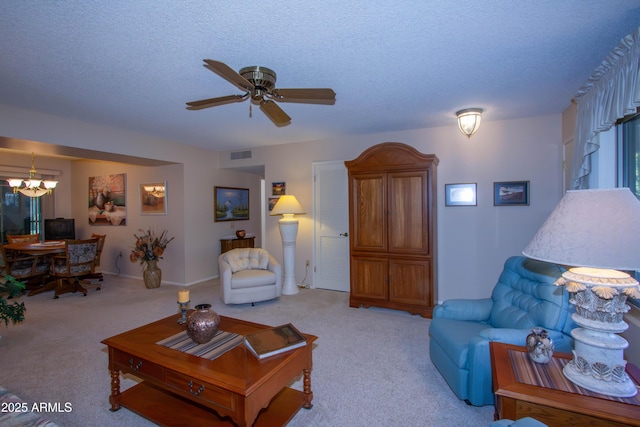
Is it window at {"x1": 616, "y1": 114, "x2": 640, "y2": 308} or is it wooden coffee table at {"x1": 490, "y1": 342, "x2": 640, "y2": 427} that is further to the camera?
window at {"x1": 616, "y1": 114, "x2": 640, "y2": 308}

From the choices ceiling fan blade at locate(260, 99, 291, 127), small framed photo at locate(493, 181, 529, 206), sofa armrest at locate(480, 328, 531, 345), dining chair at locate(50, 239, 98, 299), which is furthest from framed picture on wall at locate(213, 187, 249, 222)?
sofa armrest at locate(480, 328, 531, 345)

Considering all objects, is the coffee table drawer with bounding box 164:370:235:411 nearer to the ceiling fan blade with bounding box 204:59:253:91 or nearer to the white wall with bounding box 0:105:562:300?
the ceiling fan blade with bounding box 204:59:253:91

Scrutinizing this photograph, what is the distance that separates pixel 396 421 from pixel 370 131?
3.69 meters

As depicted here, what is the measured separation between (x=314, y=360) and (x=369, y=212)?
2025 mm

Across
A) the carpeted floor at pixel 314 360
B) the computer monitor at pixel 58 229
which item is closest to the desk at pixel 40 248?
the carpeted floor at pixel 314 360

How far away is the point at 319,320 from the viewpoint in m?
3.80

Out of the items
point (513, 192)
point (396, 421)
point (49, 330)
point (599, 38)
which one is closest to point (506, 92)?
point (599, 38)

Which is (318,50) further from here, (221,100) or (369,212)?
(369,212)

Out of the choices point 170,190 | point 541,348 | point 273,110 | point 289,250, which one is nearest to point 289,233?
point 289,250

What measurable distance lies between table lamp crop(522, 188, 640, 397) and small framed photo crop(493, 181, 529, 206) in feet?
8.95

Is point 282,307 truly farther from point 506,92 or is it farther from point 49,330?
point 506,92

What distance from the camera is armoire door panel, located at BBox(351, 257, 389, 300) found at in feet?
13.3

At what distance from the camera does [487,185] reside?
4.12m

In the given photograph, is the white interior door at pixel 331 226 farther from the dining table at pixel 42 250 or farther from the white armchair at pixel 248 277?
the dining table at pixel 42 250
